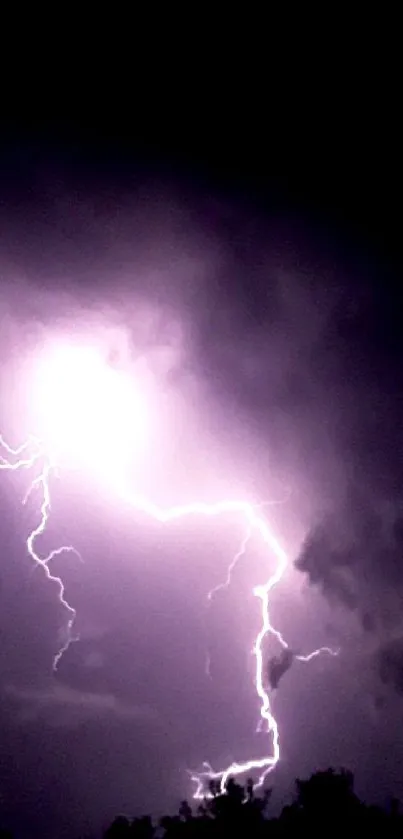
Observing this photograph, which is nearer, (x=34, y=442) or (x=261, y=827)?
(x=261, y=827)

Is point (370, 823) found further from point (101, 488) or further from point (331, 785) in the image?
point (101, 488)

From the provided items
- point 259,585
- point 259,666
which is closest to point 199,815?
point 259,666

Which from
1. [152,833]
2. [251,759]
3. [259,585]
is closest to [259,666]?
[259,585]

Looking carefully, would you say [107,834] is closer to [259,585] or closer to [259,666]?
[259,666]

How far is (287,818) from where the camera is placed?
12352mm

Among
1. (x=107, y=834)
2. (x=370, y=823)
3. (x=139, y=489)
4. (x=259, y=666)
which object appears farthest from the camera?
(x=139, y=489)

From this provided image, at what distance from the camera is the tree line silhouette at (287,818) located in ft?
38.4

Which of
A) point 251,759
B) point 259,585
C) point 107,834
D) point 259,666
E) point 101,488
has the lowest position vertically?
point 107,834

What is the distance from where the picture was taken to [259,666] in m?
22.4

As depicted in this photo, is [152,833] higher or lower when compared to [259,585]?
lower

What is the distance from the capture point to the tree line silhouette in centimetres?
1171

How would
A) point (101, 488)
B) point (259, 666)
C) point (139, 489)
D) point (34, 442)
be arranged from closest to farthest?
point (259, 666) → point (34, 442) → point (101, 488) → point (139, 489)

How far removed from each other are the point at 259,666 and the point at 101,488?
11462 millimetres

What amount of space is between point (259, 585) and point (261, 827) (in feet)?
51.8
